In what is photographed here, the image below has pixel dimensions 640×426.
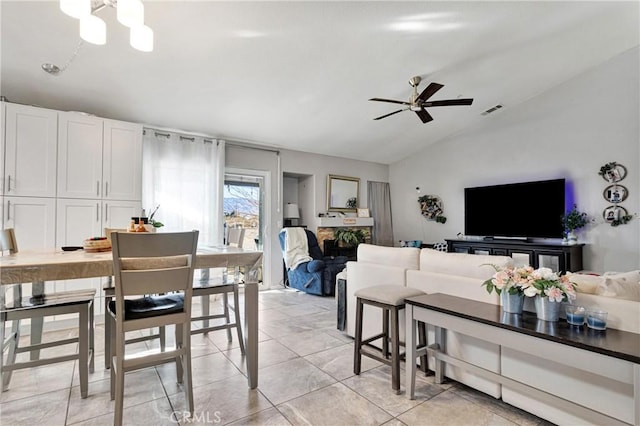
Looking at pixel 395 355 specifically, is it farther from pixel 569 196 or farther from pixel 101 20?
pixel 569 196

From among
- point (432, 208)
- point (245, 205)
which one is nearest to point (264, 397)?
point (245, 205)

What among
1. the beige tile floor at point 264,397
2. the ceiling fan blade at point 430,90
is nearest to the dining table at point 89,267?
the beige tile floor at point 264,397

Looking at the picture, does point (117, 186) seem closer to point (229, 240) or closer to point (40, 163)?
point (40, 163)

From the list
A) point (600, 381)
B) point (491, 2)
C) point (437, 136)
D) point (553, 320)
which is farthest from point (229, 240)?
point (437, 136)

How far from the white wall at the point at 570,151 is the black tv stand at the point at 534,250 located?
0.37 meters

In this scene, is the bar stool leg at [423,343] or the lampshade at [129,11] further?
the bar stool leg at [423,343]

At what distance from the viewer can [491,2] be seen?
3.07 meters

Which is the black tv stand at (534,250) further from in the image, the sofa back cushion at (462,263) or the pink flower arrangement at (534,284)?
the pink flower arrangement at (534,284)

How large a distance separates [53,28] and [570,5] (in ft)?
16.3

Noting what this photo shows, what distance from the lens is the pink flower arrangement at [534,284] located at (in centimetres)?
154

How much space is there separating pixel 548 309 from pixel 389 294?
0.90 meters

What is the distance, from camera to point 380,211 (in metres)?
7.06

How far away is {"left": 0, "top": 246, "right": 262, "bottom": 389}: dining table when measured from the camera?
4.89 ft

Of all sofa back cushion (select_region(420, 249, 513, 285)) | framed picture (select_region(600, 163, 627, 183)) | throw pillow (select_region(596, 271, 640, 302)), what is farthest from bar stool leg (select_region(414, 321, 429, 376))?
framed picture (select_region(600, 163, 627, 183))
